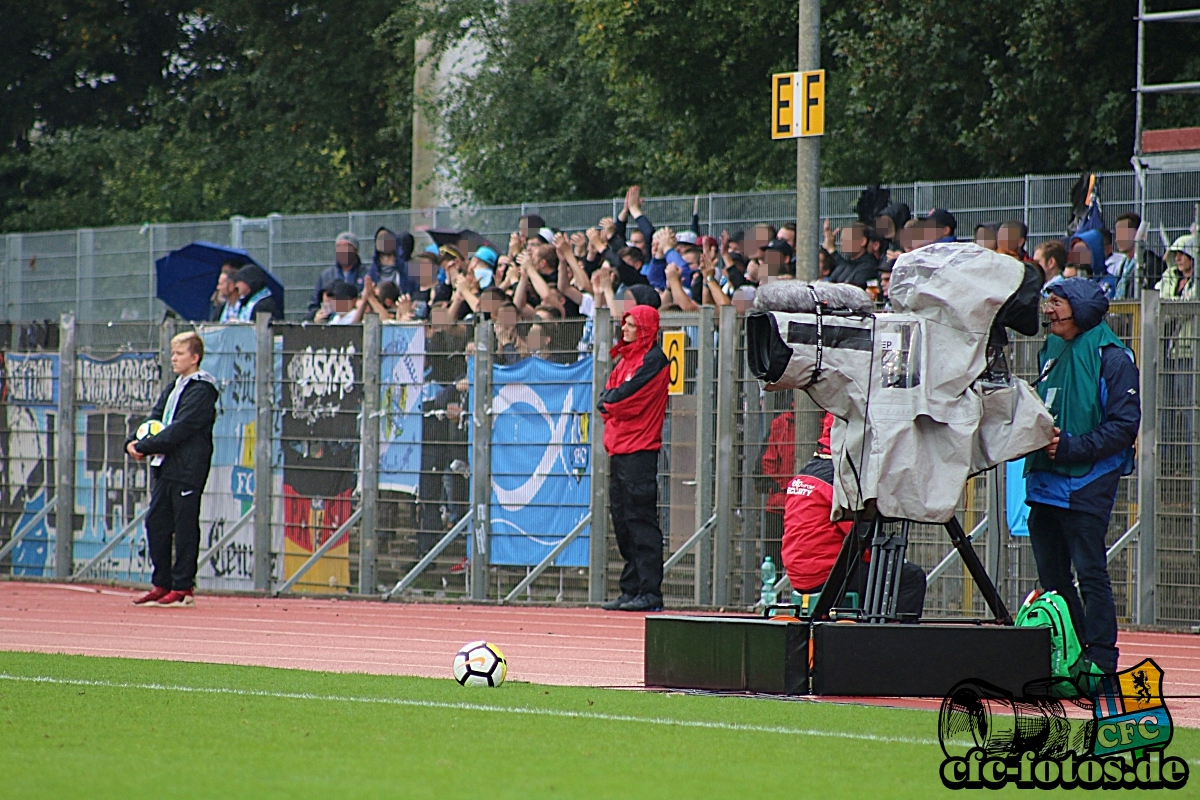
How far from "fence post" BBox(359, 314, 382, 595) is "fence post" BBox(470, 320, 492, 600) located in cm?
107

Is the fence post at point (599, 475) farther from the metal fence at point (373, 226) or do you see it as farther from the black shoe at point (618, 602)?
the metal fence at point (373, 226)

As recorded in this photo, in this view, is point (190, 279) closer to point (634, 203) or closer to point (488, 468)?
point (634, 203)

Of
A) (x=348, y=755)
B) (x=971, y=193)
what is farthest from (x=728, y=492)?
(x=348, y=755)

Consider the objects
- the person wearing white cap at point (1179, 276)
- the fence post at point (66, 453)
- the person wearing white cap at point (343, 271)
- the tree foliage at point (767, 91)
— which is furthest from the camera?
the tree foliage at point (767, 91)

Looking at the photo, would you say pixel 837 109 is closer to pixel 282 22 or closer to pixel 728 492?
pixel 728 492

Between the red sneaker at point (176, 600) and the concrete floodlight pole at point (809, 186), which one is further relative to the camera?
the red sneaker at point (176, 600)

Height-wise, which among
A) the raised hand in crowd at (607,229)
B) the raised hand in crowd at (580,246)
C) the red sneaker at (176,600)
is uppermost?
the raised hand in crowd at (607,229)

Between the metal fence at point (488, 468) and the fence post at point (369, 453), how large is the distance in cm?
2

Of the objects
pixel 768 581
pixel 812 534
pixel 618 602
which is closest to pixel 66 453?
pixel 618 602

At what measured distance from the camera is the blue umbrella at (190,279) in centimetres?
2186

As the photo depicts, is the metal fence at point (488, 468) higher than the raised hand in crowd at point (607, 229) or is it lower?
lower

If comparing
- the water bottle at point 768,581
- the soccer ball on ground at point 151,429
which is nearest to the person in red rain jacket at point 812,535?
the water bottle at point 768,581

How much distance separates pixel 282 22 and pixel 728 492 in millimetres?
27286

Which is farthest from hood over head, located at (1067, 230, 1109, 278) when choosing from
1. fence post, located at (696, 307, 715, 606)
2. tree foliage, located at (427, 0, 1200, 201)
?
tree foliage, located at (427, 0, 1200, 201)
